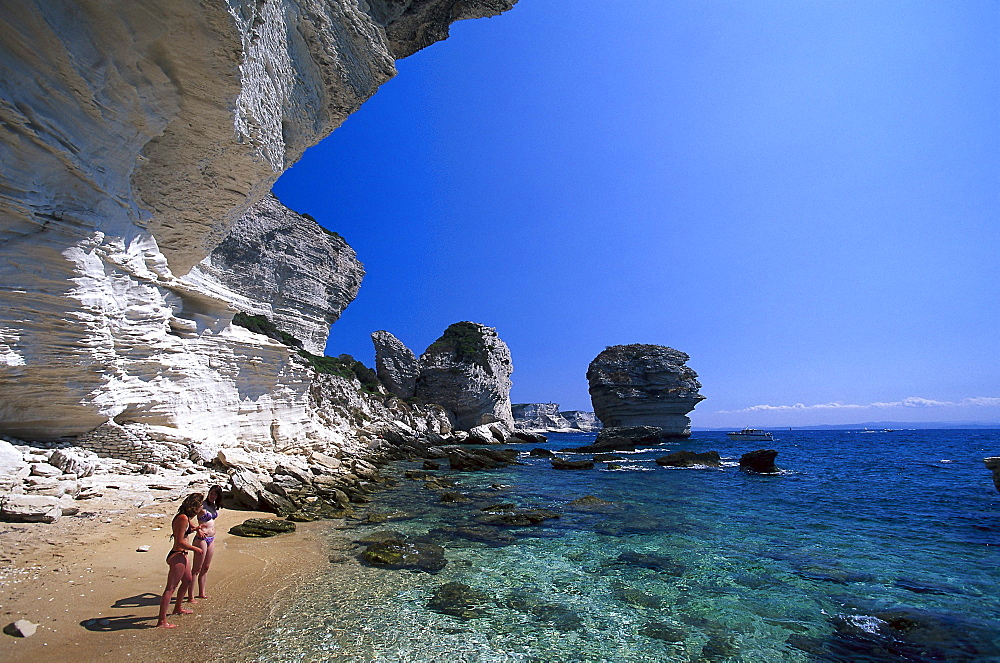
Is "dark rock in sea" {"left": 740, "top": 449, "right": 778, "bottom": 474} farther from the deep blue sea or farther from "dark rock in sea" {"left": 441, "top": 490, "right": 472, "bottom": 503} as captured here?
"dark rock in sea" {"left": 441, "top": 490, "right": 472, "bottom": 503}

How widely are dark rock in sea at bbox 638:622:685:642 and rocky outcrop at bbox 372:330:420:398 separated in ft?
Answer: 184

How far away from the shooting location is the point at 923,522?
42.0 feet

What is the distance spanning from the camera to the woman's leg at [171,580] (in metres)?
4.85

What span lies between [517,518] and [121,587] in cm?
847

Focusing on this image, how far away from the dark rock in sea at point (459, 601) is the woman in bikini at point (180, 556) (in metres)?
3.17

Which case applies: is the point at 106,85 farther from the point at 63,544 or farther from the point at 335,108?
the point at 63,544

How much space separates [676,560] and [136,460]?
13.9 m

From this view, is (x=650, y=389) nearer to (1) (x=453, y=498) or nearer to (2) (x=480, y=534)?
(1) (x=453, y=498)

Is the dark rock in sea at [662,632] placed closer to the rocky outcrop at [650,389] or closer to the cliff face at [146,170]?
the cliff face at [146,170]

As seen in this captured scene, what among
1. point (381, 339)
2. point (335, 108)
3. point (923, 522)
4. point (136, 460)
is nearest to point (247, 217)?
point (381, 339)

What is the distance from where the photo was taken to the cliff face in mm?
8523

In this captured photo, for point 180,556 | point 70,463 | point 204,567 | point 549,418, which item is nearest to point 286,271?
point 70,463

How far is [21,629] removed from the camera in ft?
14.1

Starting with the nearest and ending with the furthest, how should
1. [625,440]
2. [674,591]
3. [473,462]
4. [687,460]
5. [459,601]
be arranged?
1. [459,601]
2. [674,591]
3. [473,462]
4. [687,460]
5. [625,440]
